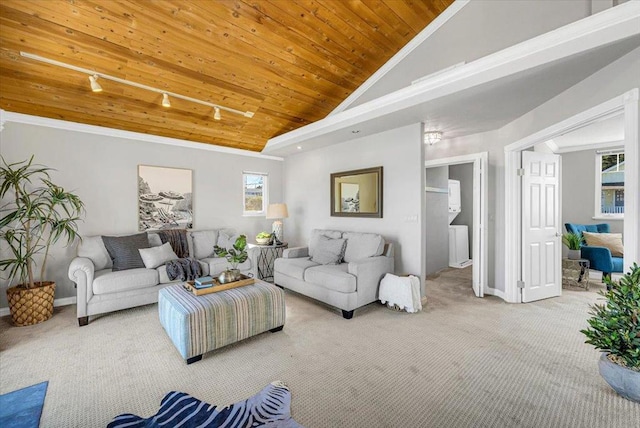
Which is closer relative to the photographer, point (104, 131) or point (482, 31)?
point (482, 31)

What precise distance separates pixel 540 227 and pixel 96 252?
6.00 m

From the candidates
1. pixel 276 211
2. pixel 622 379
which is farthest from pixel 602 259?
pixel 276 211

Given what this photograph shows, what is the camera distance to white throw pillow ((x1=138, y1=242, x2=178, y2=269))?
12.0 ft

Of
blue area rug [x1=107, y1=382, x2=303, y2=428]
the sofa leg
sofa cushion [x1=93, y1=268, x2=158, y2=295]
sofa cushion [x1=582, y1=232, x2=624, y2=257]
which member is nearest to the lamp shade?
sofa cushion [x1=93, y1=268, x2=158, y2=295]

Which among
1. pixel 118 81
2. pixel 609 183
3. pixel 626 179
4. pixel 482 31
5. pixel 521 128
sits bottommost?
pixel 626 179

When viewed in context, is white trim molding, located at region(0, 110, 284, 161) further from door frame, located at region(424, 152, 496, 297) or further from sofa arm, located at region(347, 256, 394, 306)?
door frame, located at region(424, 152, 496, 297)

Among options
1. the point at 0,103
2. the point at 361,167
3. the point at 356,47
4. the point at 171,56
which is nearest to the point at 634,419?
the point at 361,167

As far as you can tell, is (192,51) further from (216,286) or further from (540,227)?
(540,227)

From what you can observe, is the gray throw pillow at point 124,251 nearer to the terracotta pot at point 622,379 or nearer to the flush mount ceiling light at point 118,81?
the flush mount ceiling light at point 118,81

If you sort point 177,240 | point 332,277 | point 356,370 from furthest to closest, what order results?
point 177,240
point 332,277
point 356,370

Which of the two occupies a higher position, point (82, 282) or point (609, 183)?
point (609, 183)

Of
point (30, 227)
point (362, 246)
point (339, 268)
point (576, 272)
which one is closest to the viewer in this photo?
point (30, 227)

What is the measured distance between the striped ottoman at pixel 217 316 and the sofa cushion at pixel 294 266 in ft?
3.15

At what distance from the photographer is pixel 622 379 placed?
1.87 meters
